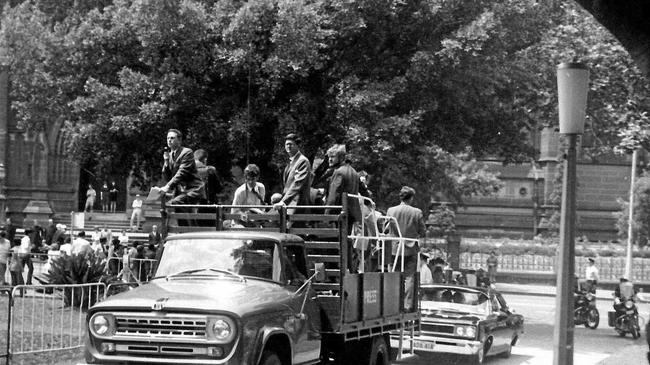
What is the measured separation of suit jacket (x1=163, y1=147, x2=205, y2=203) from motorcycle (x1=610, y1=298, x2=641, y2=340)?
15368 millimetres

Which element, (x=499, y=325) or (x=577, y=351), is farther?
(x=577, y=351)

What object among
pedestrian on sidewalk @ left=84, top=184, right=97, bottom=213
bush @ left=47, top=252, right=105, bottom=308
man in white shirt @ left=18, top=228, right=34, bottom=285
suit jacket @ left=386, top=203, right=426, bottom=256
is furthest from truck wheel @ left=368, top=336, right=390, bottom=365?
pedestrian on sidewalk @ left=84, top=184, right=97, bottom=213

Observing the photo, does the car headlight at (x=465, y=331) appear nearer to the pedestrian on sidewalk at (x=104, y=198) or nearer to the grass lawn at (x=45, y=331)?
the grass lawn at (x=45, y=331)

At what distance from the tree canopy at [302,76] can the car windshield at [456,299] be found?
4.57m

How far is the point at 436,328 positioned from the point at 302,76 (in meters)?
7.99

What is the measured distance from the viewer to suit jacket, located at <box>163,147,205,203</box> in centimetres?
1222

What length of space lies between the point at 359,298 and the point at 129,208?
125ft

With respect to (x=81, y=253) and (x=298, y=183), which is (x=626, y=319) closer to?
(x=81, y=253)

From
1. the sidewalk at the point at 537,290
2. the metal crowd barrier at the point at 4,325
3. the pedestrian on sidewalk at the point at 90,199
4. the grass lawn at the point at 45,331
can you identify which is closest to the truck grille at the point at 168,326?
the metal crowd barrier at the point at 4,325

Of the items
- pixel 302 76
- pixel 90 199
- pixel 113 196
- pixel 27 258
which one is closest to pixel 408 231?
pixel 302 76

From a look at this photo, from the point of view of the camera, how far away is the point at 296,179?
11945mm

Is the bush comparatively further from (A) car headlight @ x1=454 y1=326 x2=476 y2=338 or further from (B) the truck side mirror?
(B) the truck side mirror

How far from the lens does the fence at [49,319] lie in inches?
547


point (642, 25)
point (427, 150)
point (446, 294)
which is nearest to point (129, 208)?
point (427, 150)
